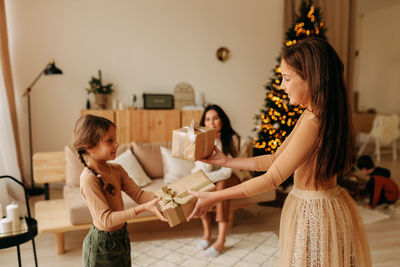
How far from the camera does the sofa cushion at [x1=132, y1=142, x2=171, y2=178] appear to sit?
10.4 feet

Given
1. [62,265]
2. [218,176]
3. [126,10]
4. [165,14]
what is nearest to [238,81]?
[165,14]

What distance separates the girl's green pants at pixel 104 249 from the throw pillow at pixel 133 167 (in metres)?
1.51

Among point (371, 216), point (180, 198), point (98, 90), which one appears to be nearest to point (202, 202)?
point (180, 198)

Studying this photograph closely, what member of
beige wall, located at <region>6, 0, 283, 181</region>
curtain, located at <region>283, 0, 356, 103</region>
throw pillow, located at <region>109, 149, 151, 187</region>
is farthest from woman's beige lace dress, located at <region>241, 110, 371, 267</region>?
curtain, located at <region>283, 0, 356, 103</region>

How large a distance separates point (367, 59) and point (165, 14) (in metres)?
5.88

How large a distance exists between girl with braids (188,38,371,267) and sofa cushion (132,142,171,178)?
197 centimetres

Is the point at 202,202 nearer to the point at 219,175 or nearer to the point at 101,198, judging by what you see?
the point at 101,198

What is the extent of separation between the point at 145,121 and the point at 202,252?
241 cm

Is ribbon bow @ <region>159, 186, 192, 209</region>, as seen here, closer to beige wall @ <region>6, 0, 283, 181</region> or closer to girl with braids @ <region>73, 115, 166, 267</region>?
girl with braids @ <region>73, 115, 166, 267</region>

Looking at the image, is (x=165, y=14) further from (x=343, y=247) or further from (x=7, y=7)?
(x=343, y=247)

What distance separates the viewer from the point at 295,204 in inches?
48.6

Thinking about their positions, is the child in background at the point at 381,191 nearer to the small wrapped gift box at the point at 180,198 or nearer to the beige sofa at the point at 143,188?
the beige sofa at the point at 143,188

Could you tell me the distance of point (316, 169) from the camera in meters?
1.17

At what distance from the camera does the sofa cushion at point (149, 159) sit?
316 centimetres
